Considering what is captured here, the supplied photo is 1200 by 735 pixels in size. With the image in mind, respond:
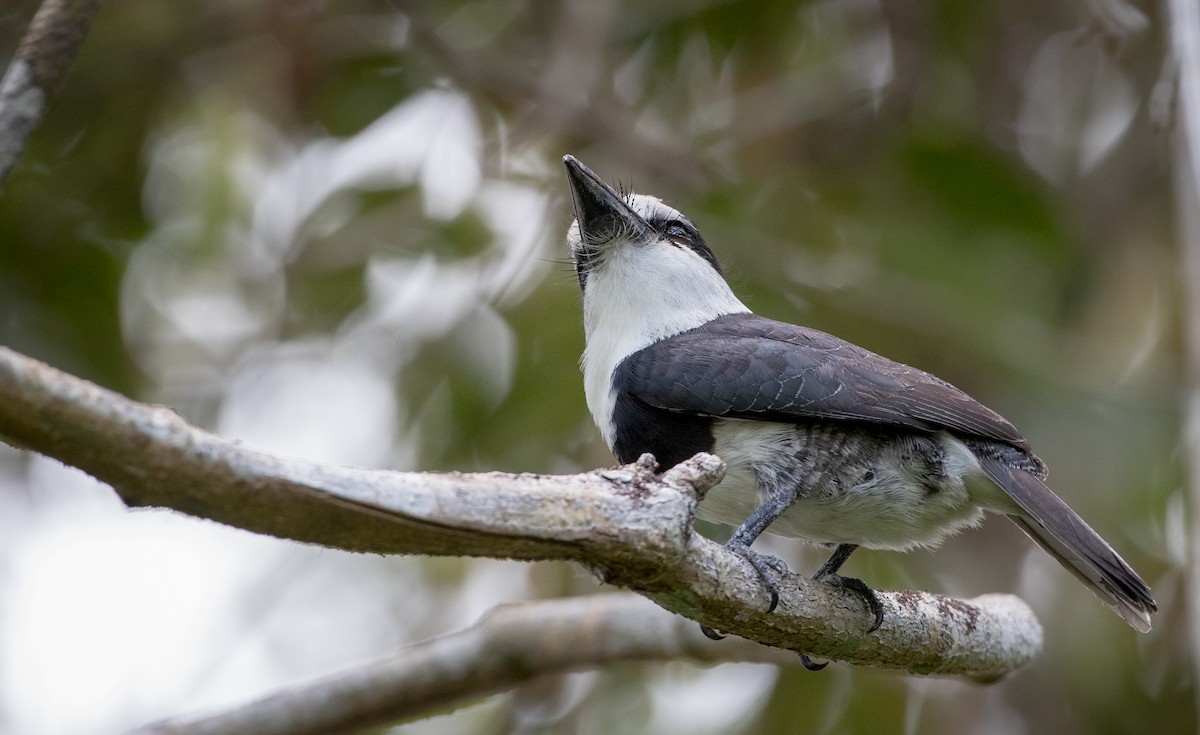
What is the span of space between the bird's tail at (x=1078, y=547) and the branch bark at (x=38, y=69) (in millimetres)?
2525

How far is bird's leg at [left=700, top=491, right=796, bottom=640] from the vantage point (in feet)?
9.02

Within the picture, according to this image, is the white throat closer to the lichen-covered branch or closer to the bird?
the bird

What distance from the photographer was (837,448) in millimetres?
3389

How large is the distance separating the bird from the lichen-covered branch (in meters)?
0.26

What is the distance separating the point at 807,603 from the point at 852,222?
12.5 ft

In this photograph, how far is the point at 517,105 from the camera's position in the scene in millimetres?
6434

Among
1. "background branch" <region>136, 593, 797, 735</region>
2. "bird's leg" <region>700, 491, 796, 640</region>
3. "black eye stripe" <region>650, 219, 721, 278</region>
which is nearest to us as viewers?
"bird's leg" <region>700, 491, 796, 640</region>

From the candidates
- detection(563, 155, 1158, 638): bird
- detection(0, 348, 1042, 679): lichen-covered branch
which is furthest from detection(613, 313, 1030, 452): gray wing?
detection(0, 348, 1042, 679): lichen-covered branch

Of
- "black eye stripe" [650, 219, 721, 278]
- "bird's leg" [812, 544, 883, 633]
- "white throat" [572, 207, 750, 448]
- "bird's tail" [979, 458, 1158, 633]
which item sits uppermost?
"black eye stripe" [650, 219, 721, 278]

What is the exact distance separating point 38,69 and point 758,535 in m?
2.05

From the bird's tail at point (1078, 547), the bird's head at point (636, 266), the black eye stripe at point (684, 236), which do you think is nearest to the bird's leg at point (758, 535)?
the bird's tail at point (1078, 547)

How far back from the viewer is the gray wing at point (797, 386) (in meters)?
3.34

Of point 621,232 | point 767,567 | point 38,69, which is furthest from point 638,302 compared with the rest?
point 38,69

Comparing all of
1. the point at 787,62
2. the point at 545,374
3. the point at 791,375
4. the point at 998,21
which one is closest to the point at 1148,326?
the point at 998,21
